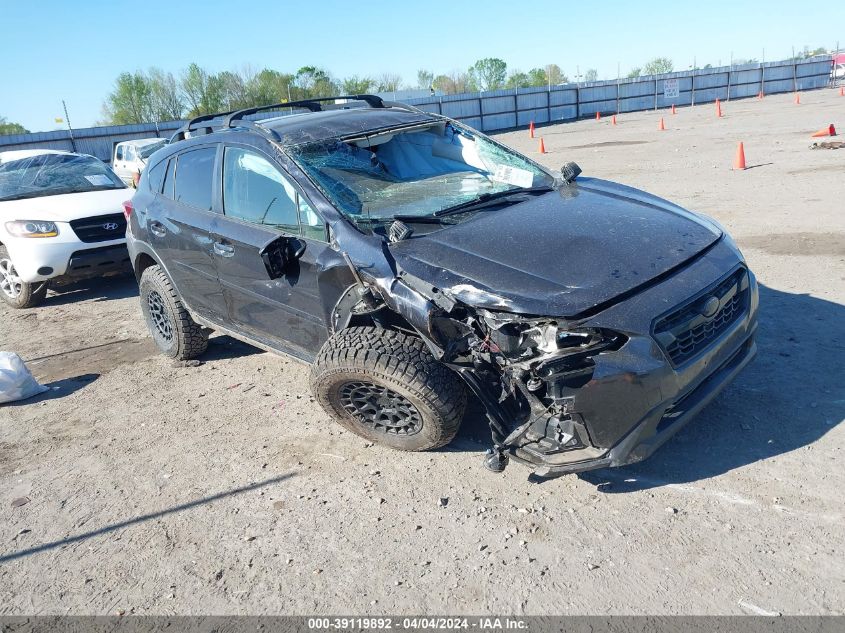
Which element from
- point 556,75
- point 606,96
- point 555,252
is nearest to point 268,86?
point 606,96

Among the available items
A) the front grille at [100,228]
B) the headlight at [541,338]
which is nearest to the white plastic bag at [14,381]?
the front grille at [100,228]

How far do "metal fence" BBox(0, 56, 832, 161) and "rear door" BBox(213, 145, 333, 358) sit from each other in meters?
28.6

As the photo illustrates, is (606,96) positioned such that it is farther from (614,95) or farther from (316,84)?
(316,84)

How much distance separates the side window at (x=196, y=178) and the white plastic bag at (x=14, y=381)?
72.4 inches

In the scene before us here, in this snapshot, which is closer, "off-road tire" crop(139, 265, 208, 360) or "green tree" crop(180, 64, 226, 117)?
"off-road tire" crop(139, 265, 208, 360)

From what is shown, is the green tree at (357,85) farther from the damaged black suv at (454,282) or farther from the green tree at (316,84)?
the damaged black suv at (454,282)

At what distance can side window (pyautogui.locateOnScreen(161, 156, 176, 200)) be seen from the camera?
5242 millimetres

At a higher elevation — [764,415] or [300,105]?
[300,105]

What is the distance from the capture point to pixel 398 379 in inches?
136

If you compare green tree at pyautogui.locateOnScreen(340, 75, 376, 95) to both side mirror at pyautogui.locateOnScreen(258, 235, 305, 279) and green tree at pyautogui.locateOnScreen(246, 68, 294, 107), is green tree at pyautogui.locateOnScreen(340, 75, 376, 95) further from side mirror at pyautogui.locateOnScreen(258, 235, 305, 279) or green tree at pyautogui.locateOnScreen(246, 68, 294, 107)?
side mirror at pyautogui.locateOnScreen(258, 235, 305, 279)

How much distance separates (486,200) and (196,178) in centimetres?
218

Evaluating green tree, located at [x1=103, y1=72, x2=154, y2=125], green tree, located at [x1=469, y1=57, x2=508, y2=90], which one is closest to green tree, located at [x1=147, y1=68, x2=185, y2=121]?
green tree, located at [x1=103, y1=72, x2=154, y2=125]

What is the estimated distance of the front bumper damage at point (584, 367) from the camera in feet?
9.66

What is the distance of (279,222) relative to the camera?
13.5 feet
